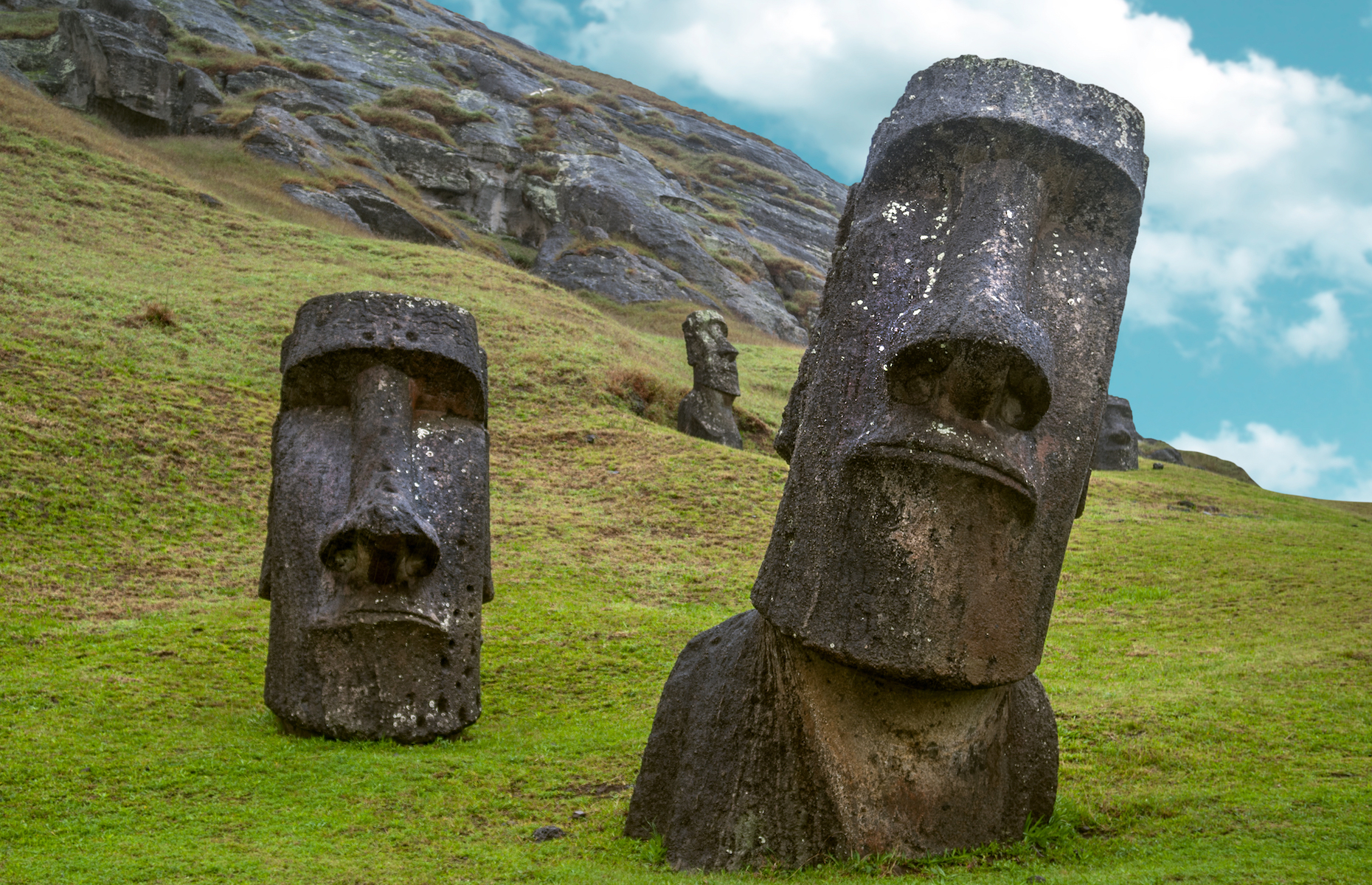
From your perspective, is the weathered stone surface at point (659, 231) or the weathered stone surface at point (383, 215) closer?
the weathered stone surface at point (383, 215)

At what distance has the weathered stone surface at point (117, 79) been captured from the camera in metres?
39.4

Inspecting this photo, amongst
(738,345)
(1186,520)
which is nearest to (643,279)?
(738,345)

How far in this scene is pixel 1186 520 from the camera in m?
19.0

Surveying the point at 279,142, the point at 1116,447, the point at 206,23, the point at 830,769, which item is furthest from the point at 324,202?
the point at 830,769

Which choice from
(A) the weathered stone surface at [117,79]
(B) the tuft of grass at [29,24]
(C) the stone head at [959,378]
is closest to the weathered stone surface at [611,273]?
(A) the weathered stone surface at [117,79]

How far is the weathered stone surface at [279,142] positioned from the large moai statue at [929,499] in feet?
123

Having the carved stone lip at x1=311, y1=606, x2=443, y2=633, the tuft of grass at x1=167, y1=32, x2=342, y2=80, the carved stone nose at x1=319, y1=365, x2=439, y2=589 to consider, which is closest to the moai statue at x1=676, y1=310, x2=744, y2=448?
the carved stone nose at x1=319, y1=365, x2=439, y2=589

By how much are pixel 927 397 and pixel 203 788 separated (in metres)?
4.61

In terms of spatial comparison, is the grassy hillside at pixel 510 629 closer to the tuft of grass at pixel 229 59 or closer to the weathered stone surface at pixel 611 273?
the weathered stone surface at pixel 611 273

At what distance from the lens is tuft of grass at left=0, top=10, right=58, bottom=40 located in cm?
4316

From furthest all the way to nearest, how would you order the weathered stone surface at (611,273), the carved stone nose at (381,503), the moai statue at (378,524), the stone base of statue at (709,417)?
the weathered stone surface at (611,273) < the stone base of statue at (709,417) < the moai statue at (378,524) < the carved stone nose at (381,503)

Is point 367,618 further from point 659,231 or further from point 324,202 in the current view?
point 659,231

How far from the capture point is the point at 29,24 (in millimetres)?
44344

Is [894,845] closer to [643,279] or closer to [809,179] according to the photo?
[643,279]
